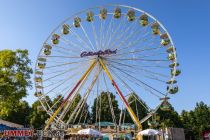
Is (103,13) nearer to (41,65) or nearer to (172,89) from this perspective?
(41,65)

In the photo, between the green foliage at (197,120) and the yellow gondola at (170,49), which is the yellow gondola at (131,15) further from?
the green foliage at (197,120)

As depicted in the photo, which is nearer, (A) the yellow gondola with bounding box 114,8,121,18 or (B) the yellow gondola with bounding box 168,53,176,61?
(B) the yellow gondola with bounding box 168,53,176,61

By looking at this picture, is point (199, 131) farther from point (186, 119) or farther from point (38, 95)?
point (38, 95)

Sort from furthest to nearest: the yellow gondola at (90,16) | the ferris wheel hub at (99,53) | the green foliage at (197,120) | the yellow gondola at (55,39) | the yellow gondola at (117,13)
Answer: the green foliage at (197,120), the yellow gondola at (55,39), the yellow gondola at (90,16), the yellow gondola at (117,13), the ferris wheel hub at (99,53)

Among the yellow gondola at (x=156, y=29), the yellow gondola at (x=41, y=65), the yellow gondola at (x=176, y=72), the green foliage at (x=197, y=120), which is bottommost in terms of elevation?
the green foliage at (x=197, y=120)

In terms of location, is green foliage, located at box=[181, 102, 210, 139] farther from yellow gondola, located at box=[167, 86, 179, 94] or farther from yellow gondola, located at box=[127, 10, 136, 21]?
yellow gondola, located at box=[127, 10, 136, 21]

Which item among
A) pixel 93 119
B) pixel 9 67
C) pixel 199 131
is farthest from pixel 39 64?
pixel 199 131

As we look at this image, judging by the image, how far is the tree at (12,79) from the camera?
35.8 meters

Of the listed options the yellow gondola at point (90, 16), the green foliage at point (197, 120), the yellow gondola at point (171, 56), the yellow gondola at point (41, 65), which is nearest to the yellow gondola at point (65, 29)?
the yellow gondola at point (90, 16)

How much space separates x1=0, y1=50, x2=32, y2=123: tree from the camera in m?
35.8

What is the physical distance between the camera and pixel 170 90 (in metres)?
31.3

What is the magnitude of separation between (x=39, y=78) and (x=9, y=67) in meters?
4.53

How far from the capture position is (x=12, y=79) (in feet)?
123

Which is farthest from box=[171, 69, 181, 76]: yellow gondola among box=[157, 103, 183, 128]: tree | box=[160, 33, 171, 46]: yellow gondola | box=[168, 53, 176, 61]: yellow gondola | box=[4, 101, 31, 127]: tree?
box=[157, 103, 183, 128]: tree
